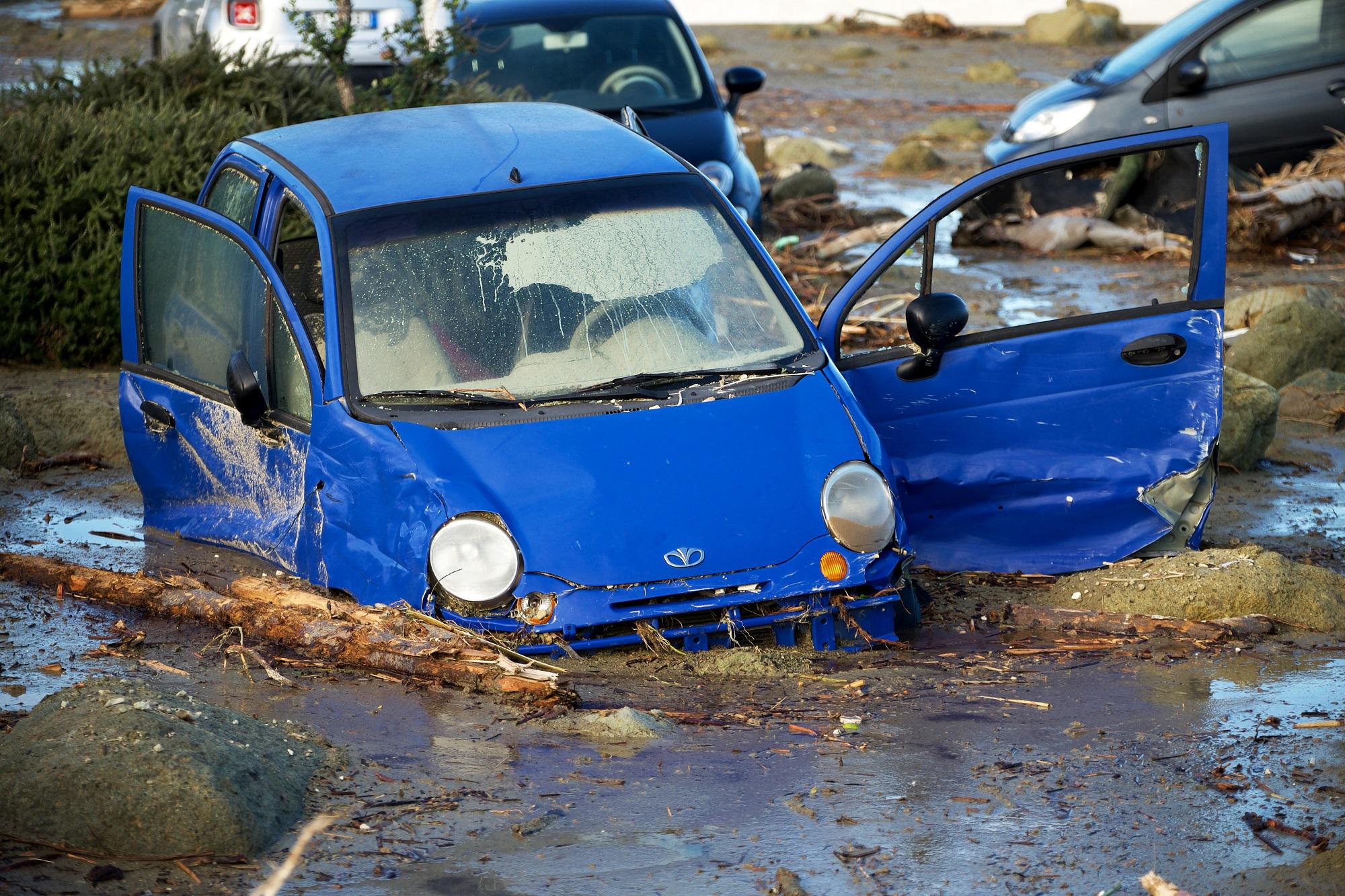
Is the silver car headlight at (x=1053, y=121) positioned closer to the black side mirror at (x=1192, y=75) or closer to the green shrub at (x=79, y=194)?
the black side mirror at (x=1192, y=75)

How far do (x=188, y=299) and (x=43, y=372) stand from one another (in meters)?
3.55

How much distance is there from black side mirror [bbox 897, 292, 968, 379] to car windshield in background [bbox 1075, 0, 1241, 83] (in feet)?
26.8

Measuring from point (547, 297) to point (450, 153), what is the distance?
0.85m

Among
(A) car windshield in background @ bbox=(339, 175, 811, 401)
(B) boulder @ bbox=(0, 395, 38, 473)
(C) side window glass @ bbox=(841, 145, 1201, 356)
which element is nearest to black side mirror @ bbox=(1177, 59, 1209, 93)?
(C) side window glass @ bbox=(841, 145, 1201, 356)

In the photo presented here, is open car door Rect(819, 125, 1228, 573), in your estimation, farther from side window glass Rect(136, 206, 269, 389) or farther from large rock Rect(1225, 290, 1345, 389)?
large rock Rect(1225, 290, 1345, 389)

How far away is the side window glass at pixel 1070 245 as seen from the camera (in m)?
11.4

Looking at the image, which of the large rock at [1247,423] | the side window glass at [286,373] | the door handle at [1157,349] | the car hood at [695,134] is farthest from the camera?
the car hood at [695,134]

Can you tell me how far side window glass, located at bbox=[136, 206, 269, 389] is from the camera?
5969 mm

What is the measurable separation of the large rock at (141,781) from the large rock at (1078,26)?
29.5 m

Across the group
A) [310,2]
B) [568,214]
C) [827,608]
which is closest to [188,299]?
[568,214]

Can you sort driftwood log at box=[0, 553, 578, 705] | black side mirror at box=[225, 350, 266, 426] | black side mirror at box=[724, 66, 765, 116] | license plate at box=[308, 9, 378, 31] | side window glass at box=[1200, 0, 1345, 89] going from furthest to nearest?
side window glass at box=[1200, 0, 1345, 89]
license plate at box=[308, 9, 378, 31]
black side mirror at box=[724, 66, 765, 116]
black side mirror at box=[225, 350, 266, 426]
driftwood log at box=[0, 553, 578, 705]

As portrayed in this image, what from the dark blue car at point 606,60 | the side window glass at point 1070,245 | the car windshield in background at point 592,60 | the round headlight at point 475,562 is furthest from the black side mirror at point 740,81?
the round headlight at point 475,562

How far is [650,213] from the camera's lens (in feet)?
19.0

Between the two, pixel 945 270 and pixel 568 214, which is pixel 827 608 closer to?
pixel 568 214
